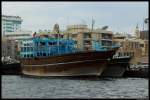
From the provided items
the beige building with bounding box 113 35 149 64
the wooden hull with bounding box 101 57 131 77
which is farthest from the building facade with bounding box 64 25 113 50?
the wooden hull with bounding box 101 57 131 77

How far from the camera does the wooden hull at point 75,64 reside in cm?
3747

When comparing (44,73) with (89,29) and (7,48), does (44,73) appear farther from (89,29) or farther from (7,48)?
(7,48)

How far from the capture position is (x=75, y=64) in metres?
37.7

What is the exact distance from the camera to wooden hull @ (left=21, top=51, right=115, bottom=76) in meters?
37.5

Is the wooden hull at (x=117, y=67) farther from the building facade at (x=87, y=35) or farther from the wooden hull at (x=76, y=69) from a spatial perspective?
the building facade at (x=87, y=35)

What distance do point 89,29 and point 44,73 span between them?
116 feet

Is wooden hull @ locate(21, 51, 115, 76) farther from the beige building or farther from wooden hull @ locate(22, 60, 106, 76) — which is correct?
the beige building

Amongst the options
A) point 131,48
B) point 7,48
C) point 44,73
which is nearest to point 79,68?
point 44,73

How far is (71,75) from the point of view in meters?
39.0

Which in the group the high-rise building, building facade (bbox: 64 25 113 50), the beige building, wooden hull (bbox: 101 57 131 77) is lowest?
wooden hull (bbox: 101 57 131 77)

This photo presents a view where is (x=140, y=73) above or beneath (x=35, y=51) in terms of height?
beneath

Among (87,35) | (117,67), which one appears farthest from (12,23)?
(117,67)

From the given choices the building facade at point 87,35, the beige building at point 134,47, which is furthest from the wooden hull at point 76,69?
the beige building at point 134,47

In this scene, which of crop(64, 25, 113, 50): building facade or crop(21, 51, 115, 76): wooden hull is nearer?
crop(21, 51, 115, 76): wooden hull
